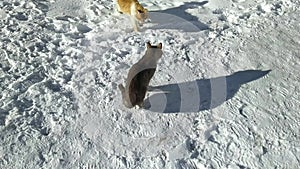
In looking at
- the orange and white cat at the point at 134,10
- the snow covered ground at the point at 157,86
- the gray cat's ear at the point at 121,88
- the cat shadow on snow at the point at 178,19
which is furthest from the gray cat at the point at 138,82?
the cat shadow on snow at the point at 178,19

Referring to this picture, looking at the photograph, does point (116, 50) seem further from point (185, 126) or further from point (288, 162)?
point (288, 162)

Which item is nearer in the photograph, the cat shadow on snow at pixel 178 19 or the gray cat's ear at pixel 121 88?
the gray cat's ear at pixel 121 88

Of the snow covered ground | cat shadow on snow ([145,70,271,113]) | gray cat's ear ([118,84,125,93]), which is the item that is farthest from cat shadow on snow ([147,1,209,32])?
gray cat's ear ([118,84,125,93])

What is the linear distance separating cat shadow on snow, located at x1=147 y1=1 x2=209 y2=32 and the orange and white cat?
0.22 meters

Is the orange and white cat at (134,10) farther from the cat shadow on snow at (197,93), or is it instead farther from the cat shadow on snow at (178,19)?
the cat shadow on snow at (197,93)

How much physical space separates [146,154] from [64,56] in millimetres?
1706

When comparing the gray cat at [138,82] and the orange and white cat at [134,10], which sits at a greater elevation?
the orange and white cat at [134,10]

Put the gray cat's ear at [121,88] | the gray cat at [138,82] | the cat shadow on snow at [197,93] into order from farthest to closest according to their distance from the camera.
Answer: the cat shadow on snow at [197,93] < the gray cat's ear at [121,88] < the gray cat at [138,82]

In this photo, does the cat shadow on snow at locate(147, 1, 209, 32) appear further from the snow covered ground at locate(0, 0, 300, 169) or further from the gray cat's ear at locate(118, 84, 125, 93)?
the gray cat's ear at locate(118, 84, 125, 93)

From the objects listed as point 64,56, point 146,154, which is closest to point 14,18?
point 64,56

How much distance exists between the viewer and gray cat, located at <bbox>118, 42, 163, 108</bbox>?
4.21m

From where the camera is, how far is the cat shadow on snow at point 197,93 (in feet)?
14.6

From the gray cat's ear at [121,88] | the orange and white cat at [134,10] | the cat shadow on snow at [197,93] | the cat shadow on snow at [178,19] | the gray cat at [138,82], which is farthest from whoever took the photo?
the cat shadow on snow at [178,19]

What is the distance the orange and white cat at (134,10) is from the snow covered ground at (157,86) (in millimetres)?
151
